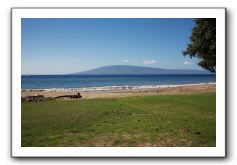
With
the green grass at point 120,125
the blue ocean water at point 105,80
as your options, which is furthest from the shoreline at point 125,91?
the green grass at point 120,125

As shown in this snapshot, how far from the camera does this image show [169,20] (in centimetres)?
529

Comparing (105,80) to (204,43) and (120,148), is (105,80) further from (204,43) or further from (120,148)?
(204,43)

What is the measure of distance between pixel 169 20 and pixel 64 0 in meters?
1.50

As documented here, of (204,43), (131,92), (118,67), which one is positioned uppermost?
(204,43)

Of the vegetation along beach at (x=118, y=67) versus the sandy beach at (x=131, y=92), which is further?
the sandy beach at (x=131, y=92)

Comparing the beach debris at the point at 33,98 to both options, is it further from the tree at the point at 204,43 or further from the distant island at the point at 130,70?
the tree at the point at 204,43

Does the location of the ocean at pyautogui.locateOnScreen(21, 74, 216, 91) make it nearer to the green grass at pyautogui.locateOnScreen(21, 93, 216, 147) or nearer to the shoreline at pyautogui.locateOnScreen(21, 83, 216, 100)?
the shoreline at pyautogui.locateOnScreen(21, 83, 216, 100)

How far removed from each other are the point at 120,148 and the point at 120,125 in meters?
0.48

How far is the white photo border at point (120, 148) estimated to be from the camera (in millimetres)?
5129

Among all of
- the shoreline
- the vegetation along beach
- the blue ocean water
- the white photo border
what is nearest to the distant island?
the vegetation along beach

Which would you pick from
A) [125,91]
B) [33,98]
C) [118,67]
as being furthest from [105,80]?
[33,98]

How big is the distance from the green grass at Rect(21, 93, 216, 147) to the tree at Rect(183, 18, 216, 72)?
484 mm

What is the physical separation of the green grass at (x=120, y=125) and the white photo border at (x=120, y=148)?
0.08m

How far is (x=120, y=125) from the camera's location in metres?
5.55
